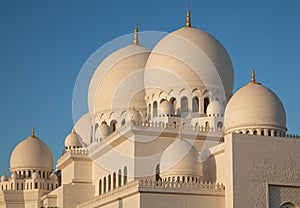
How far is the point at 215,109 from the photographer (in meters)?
26.7

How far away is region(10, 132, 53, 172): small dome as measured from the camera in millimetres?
35000

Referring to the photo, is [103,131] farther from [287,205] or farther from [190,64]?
[287,205]

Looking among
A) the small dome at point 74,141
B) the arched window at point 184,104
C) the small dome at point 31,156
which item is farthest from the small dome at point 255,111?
the small dome at point 31,156

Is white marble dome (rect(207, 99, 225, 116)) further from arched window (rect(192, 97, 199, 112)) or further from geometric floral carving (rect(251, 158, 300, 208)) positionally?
geometric floral carving (rect(251, 158, 300, 208))

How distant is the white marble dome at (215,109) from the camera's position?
26.7 metres

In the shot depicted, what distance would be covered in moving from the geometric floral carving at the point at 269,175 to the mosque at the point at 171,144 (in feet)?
0.11

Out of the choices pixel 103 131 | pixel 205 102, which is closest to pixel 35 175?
pixel 103 131

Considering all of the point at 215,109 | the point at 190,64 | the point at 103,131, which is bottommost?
the point at 103,131

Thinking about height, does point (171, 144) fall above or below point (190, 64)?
below

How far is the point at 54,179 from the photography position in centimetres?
3456

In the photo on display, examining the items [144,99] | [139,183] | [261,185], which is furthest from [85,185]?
[261,185]

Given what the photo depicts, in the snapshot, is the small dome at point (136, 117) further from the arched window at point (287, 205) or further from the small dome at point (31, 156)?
the small dome at point (31, 156)

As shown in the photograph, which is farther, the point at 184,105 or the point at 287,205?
the point at 184,105

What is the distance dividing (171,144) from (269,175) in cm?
412
